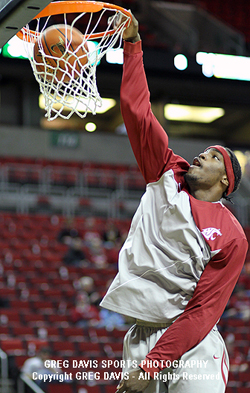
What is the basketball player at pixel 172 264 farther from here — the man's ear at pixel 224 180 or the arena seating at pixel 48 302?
the arena seating at pixel 48 302

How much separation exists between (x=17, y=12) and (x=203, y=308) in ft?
4.34

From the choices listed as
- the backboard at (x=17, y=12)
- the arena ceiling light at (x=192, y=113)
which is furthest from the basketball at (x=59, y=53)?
the arena ceiling light at (x=192, y=113)

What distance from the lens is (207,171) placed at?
8.12ft

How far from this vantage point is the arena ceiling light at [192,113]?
15273 mm

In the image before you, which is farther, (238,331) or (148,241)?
(238,331)

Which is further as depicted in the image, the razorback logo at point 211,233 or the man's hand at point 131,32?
the man's hand at point 131,32

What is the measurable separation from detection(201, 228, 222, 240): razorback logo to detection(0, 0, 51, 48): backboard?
1076 mm

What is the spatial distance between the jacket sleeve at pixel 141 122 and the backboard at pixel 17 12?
1.73 ft

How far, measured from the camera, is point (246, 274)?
1083 centimetres

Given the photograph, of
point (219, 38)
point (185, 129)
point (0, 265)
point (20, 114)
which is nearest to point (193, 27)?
point (219, 38)

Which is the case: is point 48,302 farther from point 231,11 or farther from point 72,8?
point 231,11

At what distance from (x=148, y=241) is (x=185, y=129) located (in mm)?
13409

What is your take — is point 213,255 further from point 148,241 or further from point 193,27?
point 193,27

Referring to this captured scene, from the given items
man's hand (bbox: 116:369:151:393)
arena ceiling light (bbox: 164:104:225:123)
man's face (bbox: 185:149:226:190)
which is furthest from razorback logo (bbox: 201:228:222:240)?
arena ceiling light (bbox: 164:104:225:123)
